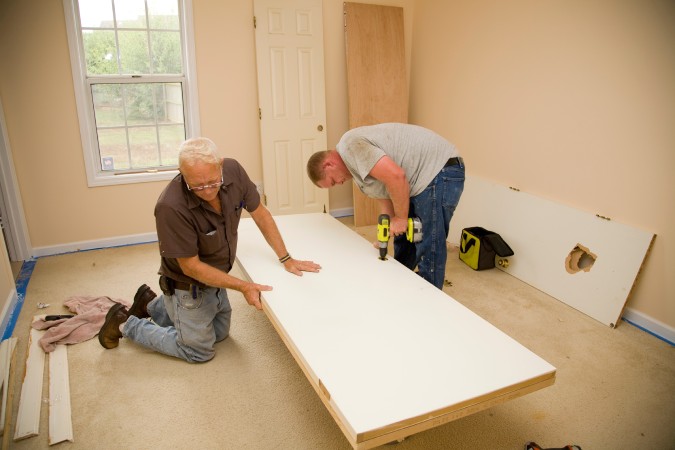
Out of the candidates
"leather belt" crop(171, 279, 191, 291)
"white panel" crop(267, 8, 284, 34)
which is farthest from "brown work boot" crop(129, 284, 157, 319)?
"white panel" crop(267, 8, 284, 34)

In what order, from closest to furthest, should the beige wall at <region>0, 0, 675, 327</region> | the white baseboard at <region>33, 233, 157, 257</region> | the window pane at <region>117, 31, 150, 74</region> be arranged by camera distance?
the beige wall at <region>0, 0, 675, 327</region> < the window pane at <region>117, 31, 150, 74</region> < the white baseboard at <region>33, 233, 157, 257</region>

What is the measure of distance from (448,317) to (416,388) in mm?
470

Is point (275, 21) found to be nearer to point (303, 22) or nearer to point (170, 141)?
point (303, 22)

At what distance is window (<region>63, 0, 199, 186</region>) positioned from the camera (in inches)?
138

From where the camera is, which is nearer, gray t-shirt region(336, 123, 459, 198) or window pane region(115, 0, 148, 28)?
gray t-shirt region(336, 123, 459, 198)

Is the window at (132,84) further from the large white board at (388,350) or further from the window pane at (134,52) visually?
the large white board at (388,350)

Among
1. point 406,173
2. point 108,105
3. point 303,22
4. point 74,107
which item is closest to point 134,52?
point 108,105

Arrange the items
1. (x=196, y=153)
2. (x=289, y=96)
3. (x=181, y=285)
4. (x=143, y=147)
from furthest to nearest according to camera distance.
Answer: (x=289, y=96) → (x=143, y=147) → (x=181, y=285) → (x=196, y=153)

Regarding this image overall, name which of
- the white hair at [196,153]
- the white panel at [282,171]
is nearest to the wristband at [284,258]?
the white hair at [196,153]

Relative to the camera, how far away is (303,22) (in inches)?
158

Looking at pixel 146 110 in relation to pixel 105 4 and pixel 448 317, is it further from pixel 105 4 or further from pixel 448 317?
pixel 448 317

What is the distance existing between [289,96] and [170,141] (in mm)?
1139

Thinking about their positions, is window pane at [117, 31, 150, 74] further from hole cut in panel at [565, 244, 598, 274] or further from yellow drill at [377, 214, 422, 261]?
hole cut in panel at [565, 244, 598, 274]

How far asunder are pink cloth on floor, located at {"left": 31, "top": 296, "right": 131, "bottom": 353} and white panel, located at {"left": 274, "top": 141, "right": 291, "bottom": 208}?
179 cm
